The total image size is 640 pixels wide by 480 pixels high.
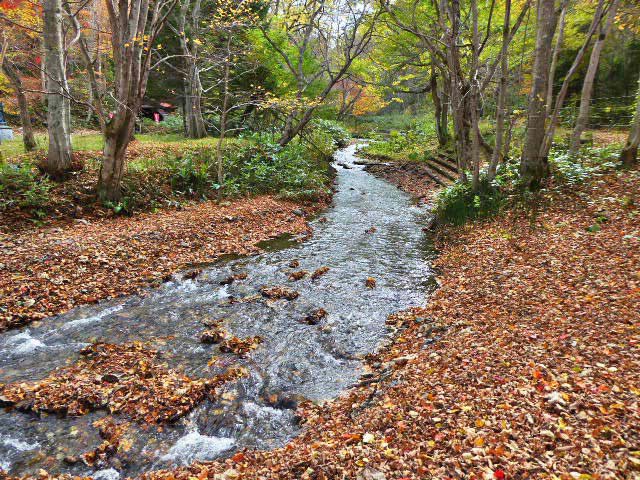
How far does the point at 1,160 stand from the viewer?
8734mm

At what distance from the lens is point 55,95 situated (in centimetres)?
845

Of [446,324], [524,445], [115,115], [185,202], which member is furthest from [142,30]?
[524,445]

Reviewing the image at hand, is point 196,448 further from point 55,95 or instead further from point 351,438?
point 55,95

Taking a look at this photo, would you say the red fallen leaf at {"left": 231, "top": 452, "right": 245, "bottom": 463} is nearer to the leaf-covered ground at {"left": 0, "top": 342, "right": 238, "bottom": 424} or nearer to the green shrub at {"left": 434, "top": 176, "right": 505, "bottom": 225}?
the leaf-covered ground at {"left": 0, "top": 342, "right": 238, "bottom": 424}

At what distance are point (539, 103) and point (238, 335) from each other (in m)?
7.86

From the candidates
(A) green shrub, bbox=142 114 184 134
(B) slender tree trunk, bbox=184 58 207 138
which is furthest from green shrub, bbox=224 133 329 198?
(A) green shrub, bbox=142 114 184 134

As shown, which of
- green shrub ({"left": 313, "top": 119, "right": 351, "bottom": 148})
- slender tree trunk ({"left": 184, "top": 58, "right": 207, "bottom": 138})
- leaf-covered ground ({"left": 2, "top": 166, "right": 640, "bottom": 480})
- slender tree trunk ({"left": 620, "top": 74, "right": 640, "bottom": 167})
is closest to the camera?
leaf-covered ground ({"left": 2, "top": 166, "right": 640, "bottom": 480})

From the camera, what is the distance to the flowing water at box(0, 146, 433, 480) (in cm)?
322

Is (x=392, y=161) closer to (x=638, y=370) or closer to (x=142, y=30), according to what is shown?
(x=142, y=30)

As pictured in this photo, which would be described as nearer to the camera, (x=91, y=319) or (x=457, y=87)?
(x=91, y=319)

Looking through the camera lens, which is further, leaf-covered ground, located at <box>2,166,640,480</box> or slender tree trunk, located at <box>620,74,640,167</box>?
slender tree trunk, located at <box>620,74,640,167</box>

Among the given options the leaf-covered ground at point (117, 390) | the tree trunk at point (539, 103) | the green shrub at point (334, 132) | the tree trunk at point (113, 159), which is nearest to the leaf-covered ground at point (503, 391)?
the leaf-covered ground at point (117, 390)

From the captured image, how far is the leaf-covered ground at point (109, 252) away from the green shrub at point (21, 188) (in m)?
0.77

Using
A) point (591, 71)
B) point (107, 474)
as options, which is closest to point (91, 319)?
point (107, 474)
